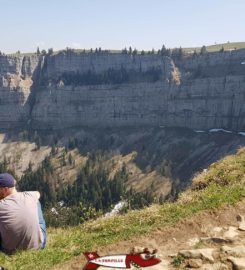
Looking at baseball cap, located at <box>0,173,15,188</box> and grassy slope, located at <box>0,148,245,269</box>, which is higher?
baseball cap, located at <box>0,173,15,188</box>

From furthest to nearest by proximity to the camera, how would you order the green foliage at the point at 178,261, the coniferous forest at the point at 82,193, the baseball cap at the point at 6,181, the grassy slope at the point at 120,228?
the coniferous forest at the point at 82,193 < the baseball cap at the point at 6,181 < the grassy slope at the point at 120,228 < the green foliage at the point at 178,261

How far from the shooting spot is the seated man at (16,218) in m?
12.5

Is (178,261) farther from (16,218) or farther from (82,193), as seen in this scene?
(82,193)

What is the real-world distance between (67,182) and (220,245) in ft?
622

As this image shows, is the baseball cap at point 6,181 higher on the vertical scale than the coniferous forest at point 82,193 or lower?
higher

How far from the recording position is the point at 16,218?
1252cm

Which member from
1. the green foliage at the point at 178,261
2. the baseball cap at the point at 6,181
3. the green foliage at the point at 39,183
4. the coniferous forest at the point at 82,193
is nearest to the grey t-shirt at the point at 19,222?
the baseball cap at the point at 6,181

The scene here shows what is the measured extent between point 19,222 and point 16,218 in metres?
0.16

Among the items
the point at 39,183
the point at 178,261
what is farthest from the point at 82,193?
the point at 178,261

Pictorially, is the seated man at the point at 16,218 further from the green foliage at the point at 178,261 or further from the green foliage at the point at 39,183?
the green foliage at the point at 39,183

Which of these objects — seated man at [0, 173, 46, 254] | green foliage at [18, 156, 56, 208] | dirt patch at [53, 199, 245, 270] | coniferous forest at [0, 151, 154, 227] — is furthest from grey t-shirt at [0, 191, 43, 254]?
green foliage at [18, 156, 56, 208]

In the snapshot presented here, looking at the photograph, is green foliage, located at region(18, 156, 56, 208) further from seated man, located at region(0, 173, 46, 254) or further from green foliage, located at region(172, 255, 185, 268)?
green foliage, located at region(172, 255, 185, 268)

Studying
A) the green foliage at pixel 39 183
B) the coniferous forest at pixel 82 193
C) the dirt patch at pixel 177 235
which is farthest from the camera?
the green foliage at pixel 39 183

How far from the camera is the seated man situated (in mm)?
12477
